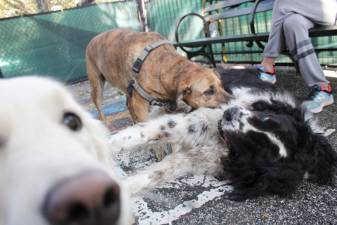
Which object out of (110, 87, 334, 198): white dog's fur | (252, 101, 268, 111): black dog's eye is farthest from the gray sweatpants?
(252, 101, 268, 111): black dog's eye

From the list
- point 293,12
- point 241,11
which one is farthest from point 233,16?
point 293,12

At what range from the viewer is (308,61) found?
12.4 feet

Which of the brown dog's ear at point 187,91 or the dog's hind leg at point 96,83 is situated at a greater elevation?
Result: the brown dog's ear at point 187,91

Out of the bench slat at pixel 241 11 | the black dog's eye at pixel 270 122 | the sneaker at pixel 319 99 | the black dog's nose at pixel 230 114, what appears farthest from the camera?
the bench slat at pixel 241 11

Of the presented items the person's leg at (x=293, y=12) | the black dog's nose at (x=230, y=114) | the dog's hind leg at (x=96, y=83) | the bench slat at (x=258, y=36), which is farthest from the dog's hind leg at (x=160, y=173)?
the dog's hind leg at (x=96, y=83)

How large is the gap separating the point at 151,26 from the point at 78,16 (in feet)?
6.89

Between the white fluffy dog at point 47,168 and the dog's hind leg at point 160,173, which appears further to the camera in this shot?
the dog's hind leg at point 160,173

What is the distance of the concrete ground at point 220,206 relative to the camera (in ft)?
7.48

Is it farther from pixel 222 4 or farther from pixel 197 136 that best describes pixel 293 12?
pixel 222 4

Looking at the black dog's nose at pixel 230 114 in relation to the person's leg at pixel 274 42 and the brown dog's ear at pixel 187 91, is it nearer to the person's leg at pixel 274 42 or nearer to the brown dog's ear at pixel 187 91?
the brown dog's ear at pixel 187 91

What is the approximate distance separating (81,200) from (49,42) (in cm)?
886

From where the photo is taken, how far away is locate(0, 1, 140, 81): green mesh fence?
8.74 m

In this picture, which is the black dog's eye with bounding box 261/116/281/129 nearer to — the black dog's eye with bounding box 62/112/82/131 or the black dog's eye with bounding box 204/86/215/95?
the black dog's eye with bounding box 204/86/215/95

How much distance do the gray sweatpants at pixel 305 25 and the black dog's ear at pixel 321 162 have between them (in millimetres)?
1274
